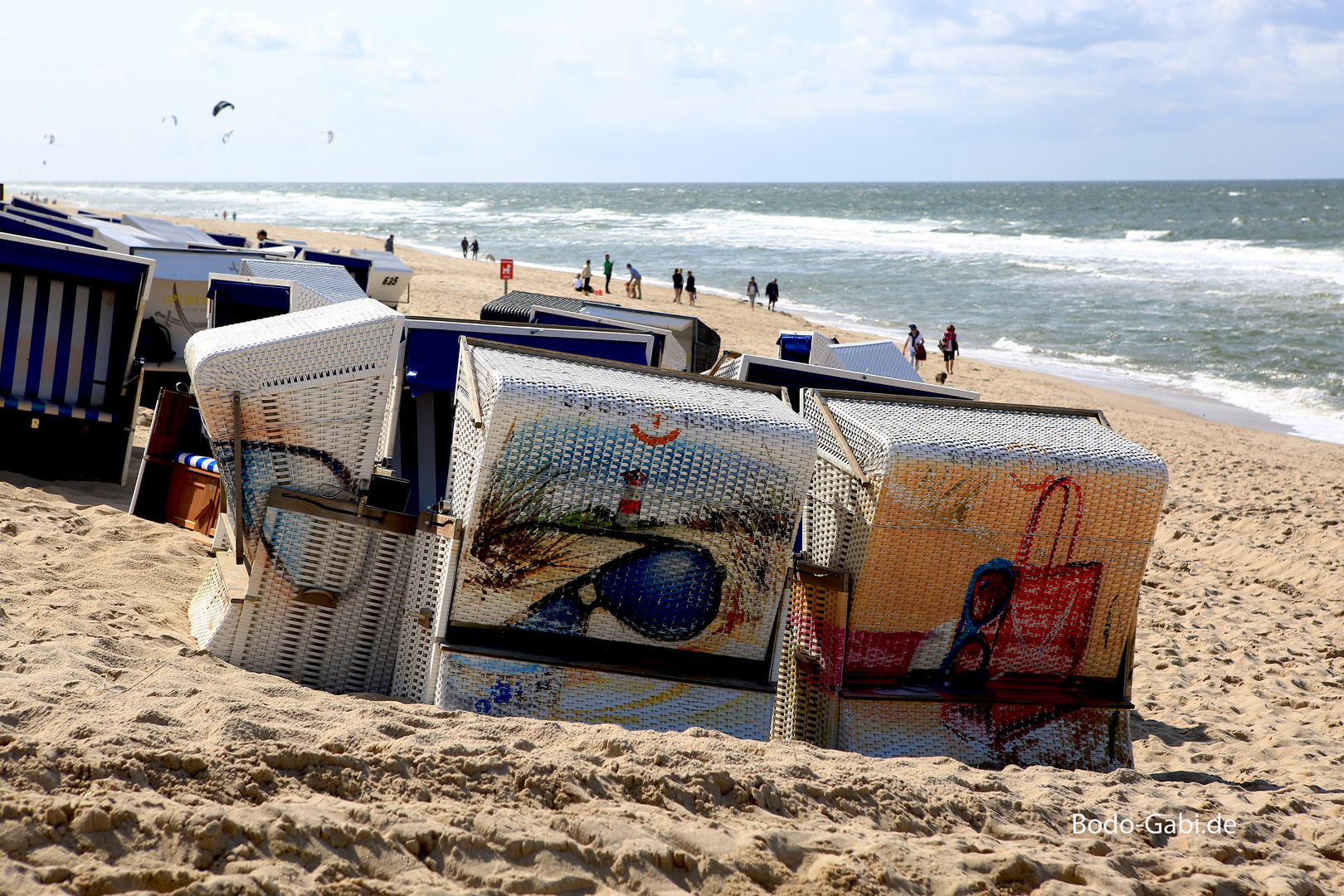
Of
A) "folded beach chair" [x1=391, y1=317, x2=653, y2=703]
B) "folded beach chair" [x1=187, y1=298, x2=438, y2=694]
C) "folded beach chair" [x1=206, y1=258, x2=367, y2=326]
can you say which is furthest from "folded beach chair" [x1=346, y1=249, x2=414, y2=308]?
"folded beach chair" [x1=187, y1=298, x2=438, y2=694]

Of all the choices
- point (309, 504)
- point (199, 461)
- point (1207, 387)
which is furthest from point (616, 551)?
point (1207, 387)

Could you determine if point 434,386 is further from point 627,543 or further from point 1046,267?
point 1046,267

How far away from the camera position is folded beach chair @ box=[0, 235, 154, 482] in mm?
7297

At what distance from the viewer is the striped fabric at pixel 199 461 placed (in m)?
6.47

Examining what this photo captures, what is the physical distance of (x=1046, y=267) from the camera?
151 ft

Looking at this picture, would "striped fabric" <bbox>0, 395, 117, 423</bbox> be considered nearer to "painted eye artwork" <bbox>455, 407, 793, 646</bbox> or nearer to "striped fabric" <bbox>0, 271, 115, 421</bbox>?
"striped fabric" <bbox>0, 271, 115, 421</bbox>

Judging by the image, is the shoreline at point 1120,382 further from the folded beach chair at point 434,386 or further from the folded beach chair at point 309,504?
the folded beach chair at point 309,504

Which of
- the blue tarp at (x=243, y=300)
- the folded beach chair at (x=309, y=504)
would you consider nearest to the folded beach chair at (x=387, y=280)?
the blue tarp at (x=243, y=300)

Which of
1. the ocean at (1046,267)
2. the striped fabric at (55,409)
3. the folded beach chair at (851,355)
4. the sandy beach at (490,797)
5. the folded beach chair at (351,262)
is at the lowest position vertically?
the sandy beach at (490,797)

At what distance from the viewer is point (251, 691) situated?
3994mm

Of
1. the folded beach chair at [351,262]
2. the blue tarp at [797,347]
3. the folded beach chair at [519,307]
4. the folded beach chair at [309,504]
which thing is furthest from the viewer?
the folded beach chair at [351,262]

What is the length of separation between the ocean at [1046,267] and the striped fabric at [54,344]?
18013 millimetres

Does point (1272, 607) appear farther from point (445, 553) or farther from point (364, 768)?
point (364, 768)

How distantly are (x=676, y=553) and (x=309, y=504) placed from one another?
1.76 m
